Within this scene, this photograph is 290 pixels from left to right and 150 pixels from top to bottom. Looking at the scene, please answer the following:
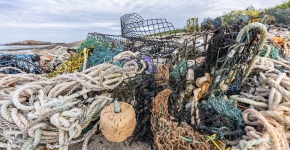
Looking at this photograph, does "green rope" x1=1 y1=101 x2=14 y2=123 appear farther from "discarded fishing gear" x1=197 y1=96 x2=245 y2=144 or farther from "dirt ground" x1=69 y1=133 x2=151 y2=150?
"discarded fishing gear" x1=197 y1=96 x2=245 y2=144

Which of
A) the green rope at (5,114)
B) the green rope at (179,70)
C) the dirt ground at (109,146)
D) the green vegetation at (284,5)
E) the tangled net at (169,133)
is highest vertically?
the green vegetation at (284,5)

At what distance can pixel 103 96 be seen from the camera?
2.01 meters

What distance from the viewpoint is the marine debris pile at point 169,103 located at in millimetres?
1668

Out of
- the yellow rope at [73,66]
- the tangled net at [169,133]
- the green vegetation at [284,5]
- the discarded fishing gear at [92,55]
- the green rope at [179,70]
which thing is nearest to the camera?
the tangled net at [169,133]

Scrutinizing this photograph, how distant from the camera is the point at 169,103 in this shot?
196 cm

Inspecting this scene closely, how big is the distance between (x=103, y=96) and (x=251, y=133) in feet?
4.24

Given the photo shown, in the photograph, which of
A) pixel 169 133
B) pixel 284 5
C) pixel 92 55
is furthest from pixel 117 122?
pixel 284 5

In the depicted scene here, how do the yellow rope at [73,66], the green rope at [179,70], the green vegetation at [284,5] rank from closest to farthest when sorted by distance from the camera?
1. the green rope at [179,70]
2. the yellow rope at [73,66]
3. the green vegetation at [284,5]

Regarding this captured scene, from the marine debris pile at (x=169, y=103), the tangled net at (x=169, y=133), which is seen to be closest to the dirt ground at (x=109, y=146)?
the marine debris pile at (x=169, y=103)

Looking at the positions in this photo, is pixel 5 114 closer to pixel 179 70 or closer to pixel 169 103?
pixel 169 103

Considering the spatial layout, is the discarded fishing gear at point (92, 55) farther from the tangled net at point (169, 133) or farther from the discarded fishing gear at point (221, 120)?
the discarded fishing gear at point (221, 120)

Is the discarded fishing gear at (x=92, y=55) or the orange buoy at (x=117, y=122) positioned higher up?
the discarded fishing gear at (x=92, y=55)

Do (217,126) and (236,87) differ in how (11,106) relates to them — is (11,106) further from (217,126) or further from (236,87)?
(236,87)

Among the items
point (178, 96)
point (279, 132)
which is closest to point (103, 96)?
point (178, 96)
